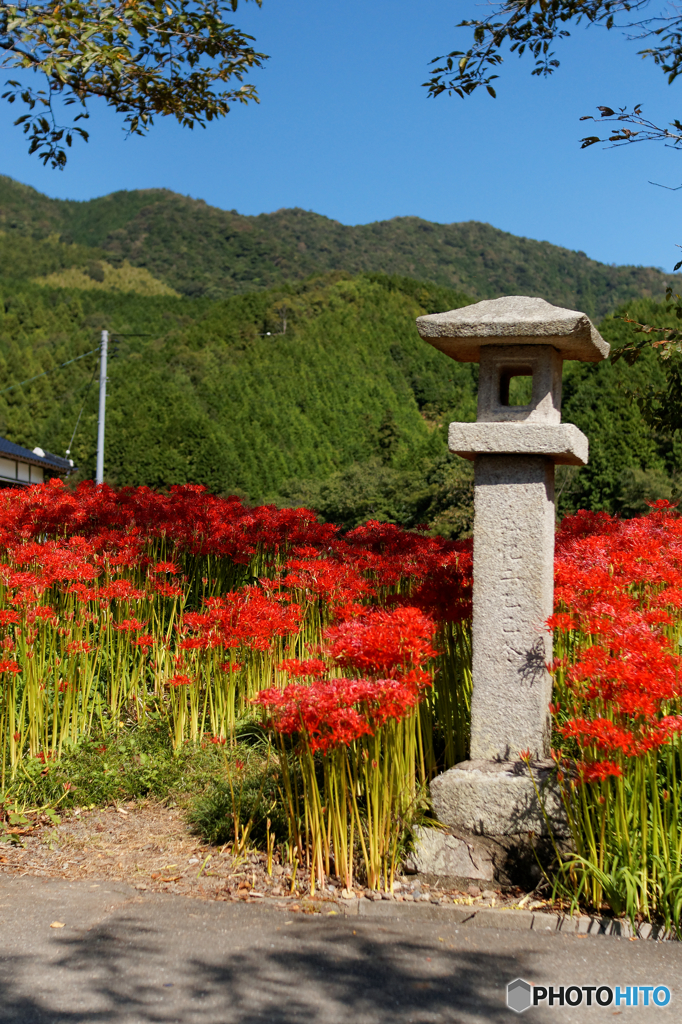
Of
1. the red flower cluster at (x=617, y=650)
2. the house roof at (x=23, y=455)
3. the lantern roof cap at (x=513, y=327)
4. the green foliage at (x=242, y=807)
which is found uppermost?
the house roof at (x=23, y=455)

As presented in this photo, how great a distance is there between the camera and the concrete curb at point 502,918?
9.72 ft

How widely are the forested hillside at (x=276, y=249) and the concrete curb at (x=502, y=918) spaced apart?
77.4 m

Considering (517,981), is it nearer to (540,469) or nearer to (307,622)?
(540,469)

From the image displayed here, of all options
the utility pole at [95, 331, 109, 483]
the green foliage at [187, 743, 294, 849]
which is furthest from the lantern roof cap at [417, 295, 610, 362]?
the utility pole at [95, 331, 109, 483]

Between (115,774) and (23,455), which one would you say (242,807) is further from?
(23,455)

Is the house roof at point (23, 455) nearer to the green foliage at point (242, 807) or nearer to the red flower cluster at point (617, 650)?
the green foliage at point (242, 807)

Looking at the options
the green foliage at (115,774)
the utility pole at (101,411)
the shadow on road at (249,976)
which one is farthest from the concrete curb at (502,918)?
the utility pole at (101,411)

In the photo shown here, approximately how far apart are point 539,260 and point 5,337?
235ft

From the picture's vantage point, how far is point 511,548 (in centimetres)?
374

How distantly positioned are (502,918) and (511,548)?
1.52 meters

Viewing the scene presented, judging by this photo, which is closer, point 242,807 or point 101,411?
point 242,807

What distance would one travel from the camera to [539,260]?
341 ft

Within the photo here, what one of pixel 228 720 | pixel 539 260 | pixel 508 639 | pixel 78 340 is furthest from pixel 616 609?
pixel 539 260

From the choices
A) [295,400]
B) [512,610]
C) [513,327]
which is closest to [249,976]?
[512,610]
